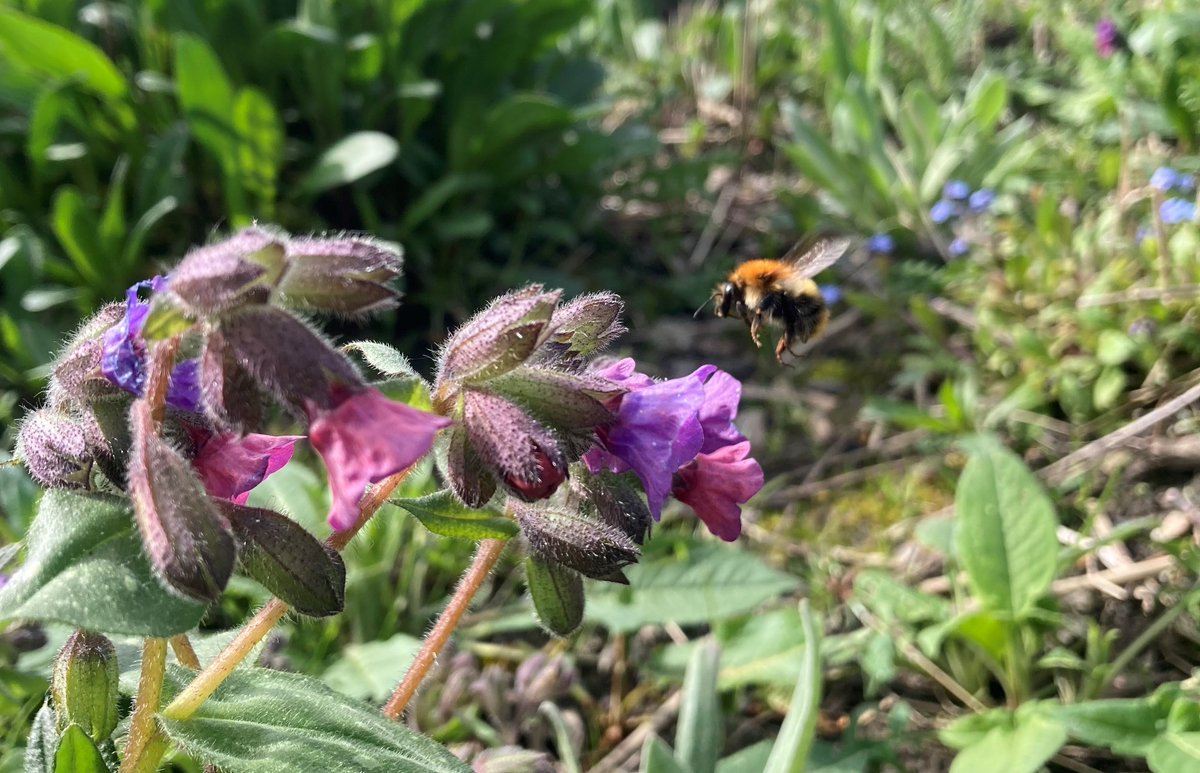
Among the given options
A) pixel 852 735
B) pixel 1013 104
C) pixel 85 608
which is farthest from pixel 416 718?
pixel 1013 104

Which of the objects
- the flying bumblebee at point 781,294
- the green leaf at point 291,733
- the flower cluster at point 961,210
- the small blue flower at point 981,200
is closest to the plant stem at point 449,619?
the green leaf at point 291,733

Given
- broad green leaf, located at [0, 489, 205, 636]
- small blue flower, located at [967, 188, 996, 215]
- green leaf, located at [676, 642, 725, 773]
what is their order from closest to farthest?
broad green leaf, located at [0, 489, 205, 636], green leaf, located at [676, 642, 725, 773], small blue flower, located at [967, 188, 996, 215]

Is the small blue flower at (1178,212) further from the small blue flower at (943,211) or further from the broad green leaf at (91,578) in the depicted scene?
the broad green leaf at (91,578)

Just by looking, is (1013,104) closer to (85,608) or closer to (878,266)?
(878,266)

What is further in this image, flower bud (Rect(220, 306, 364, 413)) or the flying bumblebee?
the flying bumblebee

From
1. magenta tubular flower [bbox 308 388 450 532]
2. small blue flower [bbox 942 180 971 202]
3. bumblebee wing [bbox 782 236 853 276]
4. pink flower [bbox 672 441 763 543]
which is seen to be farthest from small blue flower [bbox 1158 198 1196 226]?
magenta tubular flower [bbox 308 388 450 532]

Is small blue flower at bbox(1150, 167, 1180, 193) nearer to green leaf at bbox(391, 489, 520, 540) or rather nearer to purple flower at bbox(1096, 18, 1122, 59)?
purple flower at bbox(1096, 18, 1122, 59)

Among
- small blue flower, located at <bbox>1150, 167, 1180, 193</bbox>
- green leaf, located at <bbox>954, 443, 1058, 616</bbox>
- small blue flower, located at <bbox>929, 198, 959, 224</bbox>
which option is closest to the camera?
green leaf, located at <bbox>954, 443, 1058, 616</bbox>
